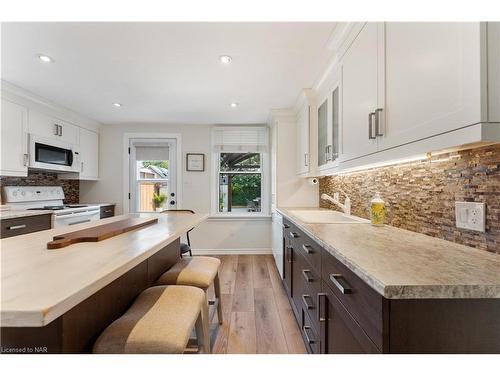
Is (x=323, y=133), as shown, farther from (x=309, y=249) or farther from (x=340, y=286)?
(x=340, y=286)

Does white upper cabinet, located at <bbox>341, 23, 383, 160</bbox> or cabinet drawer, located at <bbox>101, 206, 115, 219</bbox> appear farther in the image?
cabinet drawer, located at <bbox>101, 206, 115, 219</bbox>

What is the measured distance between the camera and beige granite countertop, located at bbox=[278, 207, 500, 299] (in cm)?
72

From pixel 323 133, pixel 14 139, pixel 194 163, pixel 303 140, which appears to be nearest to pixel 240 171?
pixel 194 163

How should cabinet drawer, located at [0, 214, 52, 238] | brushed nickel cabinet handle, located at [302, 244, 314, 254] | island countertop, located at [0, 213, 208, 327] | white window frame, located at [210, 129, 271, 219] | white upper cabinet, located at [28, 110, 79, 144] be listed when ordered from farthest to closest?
white window frame, located at [210, 129, 271, 219] < white upper cabinet, located at [28, 110, 79, 144] < cabinet drawer, located at [0, 214, 52, 238] < brushed nickel cabinet handle, located at [302, 244, 314, 254] < island countertop, located at [0, 213, 208, 327]

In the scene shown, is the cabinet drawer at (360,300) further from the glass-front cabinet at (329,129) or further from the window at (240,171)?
the window at (240,171)

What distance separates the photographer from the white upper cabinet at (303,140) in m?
3.08

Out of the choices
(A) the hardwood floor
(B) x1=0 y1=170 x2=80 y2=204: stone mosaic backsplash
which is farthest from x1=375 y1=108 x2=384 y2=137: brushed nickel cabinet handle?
(B) x1=0 y1=170 x2=80 y2=204: stone mosaic backsplash

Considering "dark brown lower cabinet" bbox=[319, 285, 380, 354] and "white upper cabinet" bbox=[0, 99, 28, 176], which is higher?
"white upper cabinet" bbox=[0, 99, 28, 176]

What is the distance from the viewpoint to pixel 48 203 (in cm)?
371

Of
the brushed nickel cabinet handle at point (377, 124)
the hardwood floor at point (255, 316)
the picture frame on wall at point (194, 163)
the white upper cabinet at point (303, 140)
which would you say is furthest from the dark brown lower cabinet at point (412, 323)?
the picture frame on wall at point (194, 163)

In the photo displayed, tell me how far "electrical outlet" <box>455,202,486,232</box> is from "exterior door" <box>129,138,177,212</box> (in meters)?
4.04

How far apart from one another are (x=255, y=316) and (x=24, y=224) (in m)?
Answer: 2.45

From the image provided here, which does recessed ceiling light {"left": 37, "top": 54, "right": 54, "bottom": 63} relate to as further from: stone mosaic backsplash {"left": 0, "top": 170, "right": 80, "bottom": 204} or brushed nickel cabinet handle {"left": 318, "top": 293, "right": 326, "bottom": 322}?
brushed nickel cabinet handle {"left": 318, "top": 293, "right": 326, "bottom": 322}
